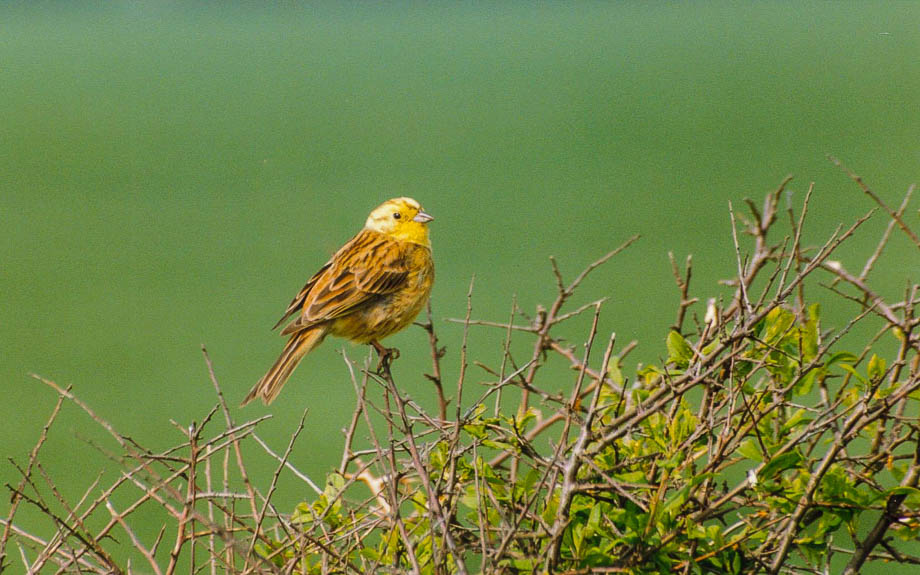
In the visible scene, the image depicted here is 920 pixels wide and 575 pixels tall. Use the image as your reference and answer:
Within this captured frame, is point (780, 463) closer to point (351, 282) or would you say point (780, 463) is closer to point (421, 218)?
point (351, 282)

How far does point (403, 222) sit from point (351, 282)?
436mm

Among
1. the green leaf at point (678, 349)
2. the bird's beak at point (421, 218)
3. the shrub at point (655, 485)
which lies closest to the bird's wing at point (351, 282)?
the bird's beak at point (421, 218)

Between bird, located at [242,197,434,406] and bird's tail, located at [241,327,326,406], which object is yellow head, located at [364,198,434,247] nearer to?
bird, located at [242,197,434,406]

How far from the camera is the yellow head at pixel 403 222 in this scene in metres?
4.68

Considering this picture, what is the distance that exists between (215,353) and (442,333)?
2027mm

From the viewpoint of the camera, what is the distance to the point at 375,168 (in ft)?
51.3

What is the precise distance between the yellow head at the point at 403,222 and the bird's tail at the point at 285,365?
53 centimetres

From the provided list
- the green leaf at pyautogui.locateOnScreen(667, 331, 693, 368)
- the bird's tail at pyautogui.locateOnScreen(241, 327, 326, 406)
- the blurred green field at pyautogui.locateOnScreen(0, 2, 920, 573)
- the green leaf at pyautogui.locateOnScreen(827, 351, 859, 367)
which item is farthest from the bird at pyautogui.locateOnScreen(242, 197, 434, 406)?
the green leaf at pyautogui.locateOnScreen(827, 351, 859, 367)

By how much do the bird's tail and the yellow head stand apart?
1.75ft

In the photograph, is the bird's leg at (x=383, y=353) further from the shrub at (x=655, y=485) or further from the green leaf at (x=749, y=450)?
the green leaf at (x=749, y=450)

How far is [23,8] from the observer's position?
95.9ft

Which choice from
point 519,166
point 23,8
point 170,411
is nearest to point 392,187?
point 519,166

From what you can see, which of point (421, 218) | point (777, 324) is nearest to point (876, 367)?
point (777, 324)

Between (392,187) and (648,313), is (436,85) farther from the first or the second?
(648,313)
